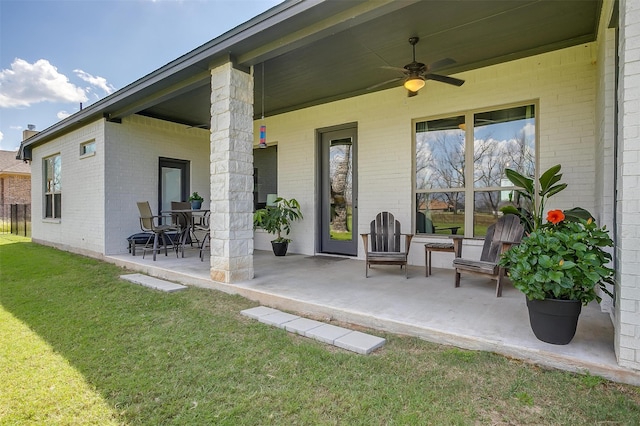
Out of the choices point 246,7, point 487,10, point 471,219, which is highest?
point 246,7

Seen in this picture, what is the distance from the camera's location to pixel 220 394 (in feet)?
6.38

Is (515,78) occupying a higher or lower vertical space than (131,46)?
lower

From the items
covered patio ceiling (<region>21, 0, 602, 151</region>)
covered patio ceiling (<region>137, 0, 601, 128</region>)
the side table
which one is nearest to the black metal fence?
covered patio ceiling (<region>21, 0, 602, 151</region>)

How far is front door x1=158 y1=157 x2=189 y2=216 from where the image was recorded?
759 cm

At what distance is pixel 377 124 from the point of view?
229 inches

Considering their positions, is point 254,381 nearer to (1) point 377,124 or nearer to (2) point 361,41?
(2) point 361,41

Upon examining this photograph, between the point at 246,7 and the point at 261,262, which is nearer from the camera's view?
the point at 261,262

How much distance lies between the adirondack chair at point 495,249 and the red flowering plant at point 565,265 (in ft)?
4.01

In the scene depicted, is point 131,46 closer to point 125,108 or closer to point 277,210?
point 125,108

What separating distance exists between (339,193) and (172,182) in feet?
13.1

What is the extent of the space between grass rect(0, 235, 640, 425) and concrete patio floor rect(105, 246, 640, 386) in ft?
0.31

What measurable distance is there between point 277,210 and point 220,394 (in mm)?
4731

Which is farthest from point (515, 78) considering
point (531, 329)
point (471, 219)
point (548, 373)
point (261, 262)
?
point (261, 262)

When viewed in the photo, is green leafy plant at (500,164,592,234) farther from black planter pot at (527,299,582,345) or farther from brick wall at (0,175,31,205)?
brick wall at (0,175,31,205)
